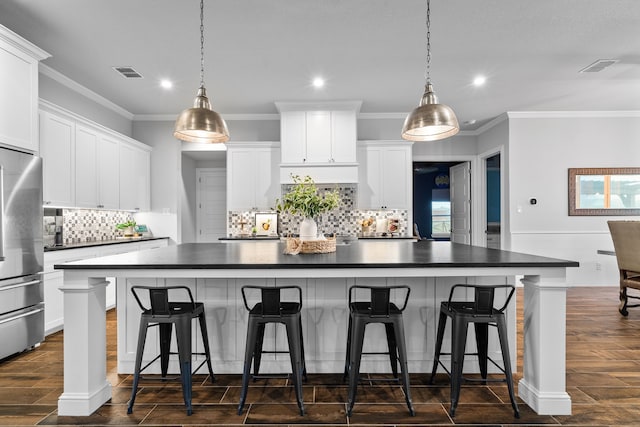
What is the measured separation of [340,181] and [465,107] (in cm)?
217

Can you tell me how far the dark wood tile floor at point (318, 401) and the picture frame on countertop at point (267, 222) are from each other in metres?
3.14

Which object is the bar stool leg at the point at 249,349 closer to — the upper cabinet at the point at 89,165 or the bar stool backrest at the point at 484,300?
the bar stool backrest at the point at 484,300

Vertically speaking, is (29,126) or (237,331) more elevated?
(29,126)

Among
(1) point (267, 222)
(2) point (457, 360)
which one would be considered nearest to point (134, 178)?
(1) point (267, 222)

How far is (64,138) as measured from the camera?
4164 mm

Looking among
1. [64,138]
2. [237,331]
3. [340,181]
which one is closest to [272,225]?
[340,181]

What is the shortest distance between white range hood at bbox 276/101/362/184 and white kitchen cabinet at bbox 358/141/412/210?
0.50m

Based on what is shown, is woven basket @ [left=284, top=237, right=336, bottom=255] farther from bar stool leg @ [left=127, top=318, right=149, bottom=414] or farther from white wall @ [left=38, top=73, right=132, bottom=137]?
white wall @ [left=38, top=73, right=132, bottom=137]

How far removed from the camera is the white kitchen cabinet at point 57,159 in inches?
153

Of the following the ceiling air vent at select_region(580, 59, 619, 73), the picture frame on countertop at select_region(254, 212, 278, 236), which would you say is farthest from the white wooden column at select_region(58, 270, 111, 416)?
the ceiling air vent at select_region(580, 59, 619, 73)

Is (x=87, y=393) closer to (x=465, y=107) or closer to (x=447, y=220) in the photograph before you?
(x=465, y=107)

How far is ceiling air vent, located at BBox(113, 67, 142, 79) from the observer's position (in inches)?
165

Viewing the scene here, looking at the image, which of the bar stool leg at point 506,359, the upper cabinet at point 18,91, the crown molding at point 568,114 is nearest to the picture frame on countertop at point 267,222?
the upper cabinet at point 18,91

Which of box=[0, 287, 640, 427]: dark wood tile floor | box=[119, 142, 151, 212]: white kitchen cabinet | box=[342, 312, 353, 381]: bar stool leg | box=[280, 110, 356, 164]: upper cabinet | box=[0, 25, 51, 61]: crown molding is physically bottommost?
box=[0, 287, 640, 427]: dark wood tile floor
